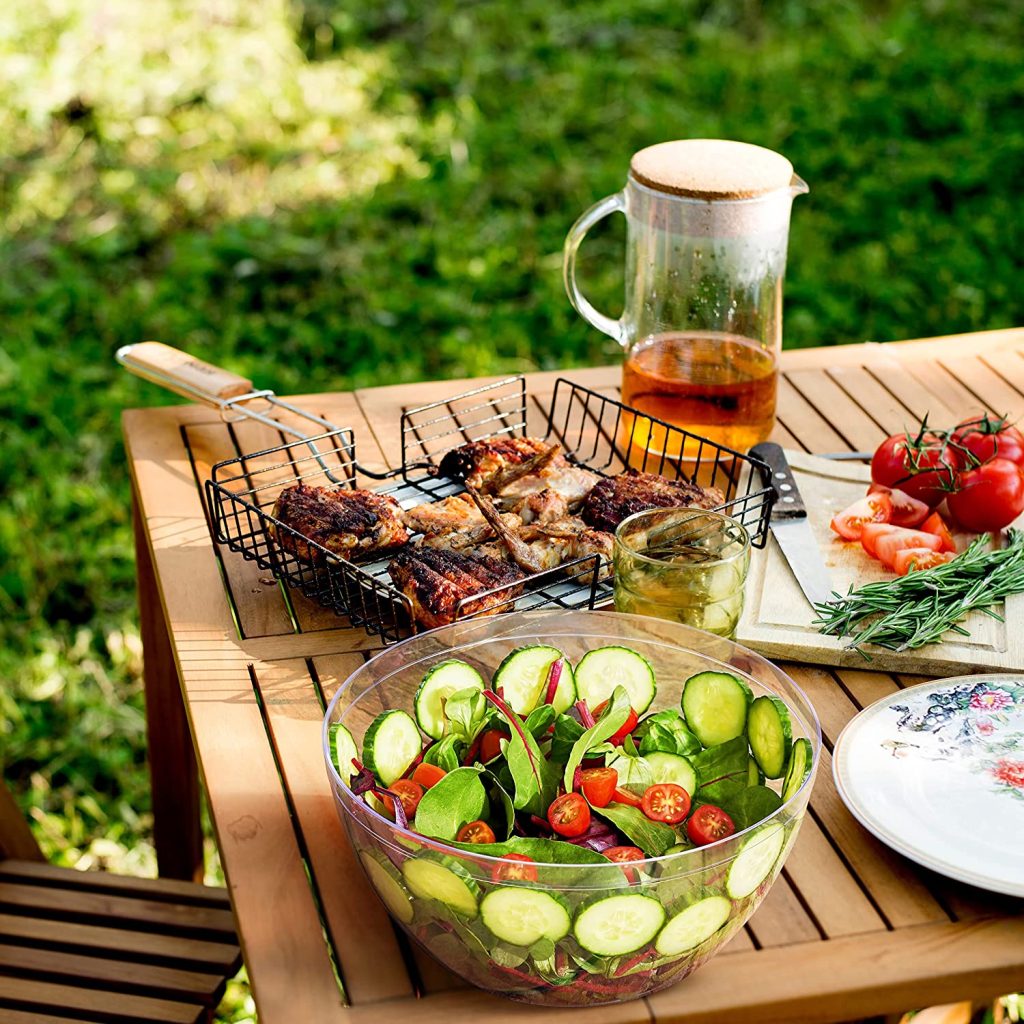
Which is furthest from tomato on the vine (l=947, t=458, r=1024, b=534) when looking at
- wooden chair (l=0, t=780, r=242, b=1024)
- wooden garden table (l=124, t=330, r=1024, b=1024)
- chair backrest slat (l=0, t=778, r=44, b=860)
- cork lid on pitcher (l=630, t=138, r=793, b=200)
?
chair backrest slat (l=0, t=778, r=44, b=860)

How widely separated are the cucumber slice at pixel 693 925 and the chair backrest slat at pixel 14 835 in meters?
1.32

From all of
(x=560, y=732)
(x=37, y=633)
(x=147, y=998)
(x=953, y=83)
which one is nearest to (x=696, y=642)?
(x=560, y=732)

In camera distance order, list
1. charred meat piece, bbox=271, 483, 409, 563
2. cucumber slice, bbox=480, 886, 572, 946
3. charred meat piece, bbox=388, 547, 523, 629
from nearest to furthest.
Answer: cucumber slice, bbox=480, 886, 572, 946
charred meat piece, bbox=388, 547, 523, 629
charred meat piece, bbox=271, 483, 409, 563

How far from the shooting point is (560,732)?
1.34 meters

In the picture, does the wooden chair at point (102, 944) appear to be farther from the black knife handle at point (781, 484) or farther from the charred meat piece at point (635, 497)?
the black knife handle at point (781, 484)

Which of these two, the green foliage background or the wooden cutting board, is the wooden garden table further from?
the green foliage background

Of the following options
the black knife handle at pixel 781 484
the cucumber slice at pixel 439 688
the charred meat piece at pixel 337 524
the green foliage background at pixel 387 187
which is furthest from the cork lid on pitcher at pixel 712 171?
the green foliage background at pixel 387 187

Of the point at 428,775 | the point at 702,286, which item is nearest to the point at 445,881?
the point at 428,775

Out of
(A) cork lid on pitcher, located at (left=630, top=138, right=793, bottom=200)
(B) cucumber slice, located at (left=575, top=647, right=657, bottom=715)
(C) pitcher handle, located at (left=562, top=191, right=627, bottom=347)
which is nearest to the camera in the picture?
(B) cucumber slice, located at (left=575, top=647, right=657, bottom=715)

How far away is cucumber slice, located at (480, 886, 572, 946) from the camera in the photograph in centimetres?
111

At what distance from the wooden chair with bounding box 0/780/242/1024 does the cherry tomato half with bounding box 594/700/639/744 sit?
87 cm

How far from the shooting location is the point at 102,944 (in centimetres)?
203

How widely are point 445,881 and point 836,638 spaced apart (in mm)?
738

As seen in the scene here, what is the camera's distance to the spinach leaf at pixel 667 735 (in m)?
1.35
